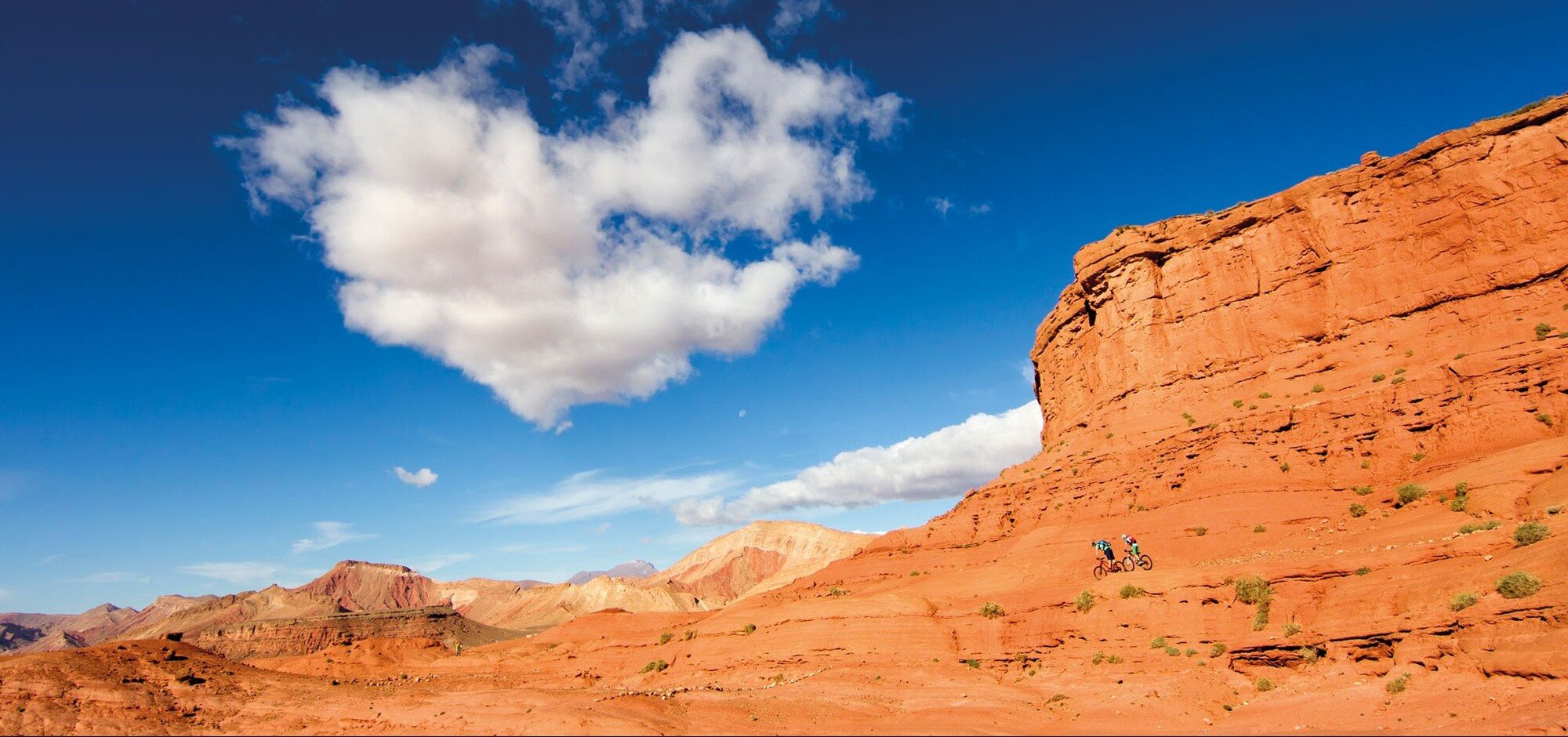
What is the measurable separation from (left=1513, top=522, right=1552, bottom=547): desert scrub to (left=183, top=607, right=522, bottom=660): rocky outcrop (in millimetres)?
82420

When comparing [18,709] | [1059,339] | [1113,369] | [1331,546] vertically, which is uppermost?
[1059,339]

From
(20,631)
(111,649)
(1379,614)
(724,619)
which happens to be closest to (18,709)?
(111,649)

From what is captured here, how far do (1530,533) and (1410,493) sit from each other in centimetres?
824

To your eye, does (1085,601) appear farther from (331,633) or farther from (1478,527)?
(331,633)

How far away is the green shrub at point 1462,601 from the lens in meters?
17.6

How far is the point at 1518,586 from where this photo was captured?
16938 millimetres

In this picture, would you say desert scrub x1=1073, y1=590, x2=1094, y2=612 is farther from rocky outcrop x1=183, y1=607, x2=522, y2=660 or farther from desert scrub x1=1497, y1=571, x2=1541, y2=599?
rocky outcrop x1=183, y1=607, x2=522, y2=660

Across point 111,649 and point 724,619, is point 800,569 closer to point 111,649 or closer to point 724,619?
point 724,619

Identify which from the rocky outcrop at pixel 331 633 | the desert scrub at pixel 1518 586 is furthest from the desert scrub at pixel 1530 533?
the rocky outcrop at pixel 331 633

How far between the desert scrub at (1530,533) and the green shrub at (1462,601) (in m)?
2.64

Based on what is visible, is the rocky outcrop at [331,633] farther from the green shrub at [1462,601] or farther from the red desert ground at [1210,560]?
the green shrub at [1462,601]

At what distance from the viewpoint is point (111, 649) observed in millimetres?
26250

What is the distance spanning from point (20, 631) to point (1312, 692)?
256m

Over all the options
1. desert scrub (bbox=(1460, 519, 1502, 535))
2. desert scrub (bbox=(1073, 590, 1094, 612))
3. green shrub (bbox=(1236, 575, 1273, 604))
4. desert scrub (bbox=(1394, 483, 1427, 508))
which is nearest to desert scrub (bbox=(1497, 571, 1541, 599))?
desert scrub (bbox=(1460, 519, 1502, 535))
